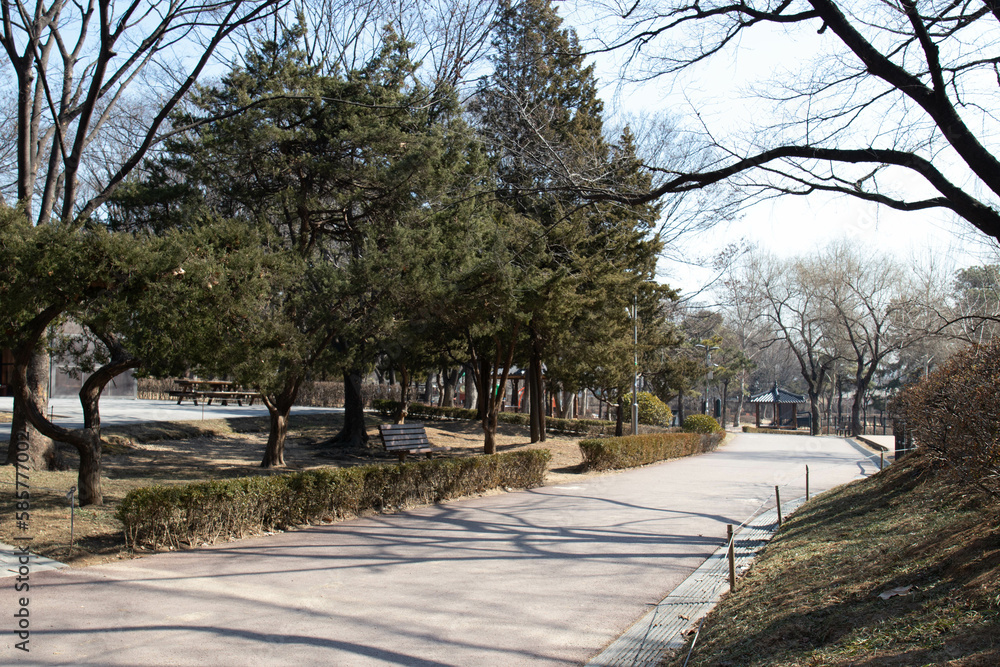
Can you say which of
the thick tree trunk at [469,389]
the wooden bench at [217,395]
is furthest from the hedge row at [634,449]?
the wooden bench at [217,395]

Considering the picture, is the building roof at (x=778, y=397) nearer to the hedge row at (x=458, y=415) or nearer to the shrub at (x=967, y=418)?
the hedge row at (x=458, y=415)

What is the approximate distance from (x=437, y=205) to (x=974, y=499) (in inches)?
423

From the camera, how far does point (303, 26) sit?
629 inches

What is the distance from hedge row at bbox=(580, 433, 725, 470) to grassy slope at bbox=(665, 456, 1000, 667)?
390 inches

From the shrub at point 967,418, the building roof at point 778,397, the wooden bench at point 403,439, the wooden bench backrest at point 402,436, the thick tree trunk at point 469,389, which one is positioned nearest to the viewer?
the shrub at point 967,418

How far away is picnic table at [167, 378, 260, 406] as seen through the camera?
104 ft

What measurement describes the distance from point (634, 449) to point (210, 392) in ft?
68.2

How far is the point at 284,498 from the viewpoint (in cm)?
924

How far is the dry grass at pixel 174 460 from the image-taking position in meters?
7.91

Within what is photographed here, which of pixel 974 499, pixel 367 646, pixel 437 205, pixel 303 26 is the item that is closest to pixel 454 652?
pixel 367 646

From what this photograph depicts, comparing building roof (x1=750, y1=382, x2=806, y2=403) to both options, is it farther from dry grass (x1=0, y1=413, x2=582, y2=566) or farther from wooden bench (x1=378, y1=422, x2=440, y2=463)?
wooden bench (x1=378, y1=422, x2=440, y2=463)

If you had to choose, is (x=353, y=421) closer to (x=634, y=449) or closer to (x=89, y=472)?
(x=634, y=449)

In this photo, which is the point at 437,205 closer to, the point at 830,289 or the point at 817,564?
the point at 817,564

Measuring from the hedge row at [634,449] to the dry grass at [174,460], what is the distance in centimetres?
81
